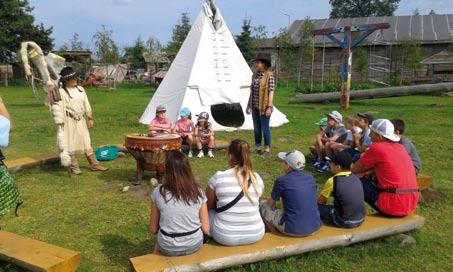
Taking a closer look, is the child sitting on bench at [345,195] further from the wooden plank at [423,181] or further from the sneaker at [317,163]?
the sneaker at [317,163]

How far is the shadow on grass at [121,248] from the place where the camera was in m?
3.97

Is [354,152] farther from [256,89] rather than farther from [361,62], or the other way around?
[361,62]

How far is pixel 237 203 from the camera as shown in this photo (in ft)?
11.8

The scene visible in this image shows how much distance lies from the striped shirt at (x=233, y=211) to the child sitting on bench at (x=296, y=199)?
27cm

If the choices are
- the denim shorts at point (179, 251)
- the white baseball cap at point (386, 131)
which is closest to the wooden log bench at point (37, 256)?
the denim shorts at point (179, 251)

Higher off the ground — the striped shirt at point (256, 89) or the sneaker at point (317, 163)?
the striped shirt at point (256, 89)

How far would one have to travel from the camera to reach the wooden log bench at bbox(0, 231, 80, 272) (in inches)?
131

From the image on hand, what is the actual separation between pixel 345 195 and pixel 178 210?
5.11ft

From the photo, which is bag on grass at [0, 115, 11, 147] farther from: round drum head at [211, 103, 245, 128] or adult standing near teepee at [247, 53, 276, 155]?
round drum head at [211, 103, 245, 128]

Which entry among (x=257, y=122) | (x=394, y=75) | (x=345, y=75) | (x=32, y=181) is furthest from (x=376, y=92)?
(x=32, y=181)

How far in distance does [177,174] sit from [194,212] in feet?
1.12

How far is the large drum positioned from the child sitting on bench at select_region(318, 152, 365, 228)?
8.24 ft

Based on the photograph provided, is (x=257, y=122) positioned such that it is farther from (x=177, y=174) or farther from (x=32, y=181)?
(x=177, y=174)

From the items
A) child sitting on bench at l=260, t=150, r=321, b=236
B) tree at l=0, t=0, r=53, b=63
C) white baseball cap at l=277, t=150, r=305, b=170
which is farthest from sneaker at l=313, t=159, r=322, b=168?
tree at l=0, t=0, r=53, b=63
